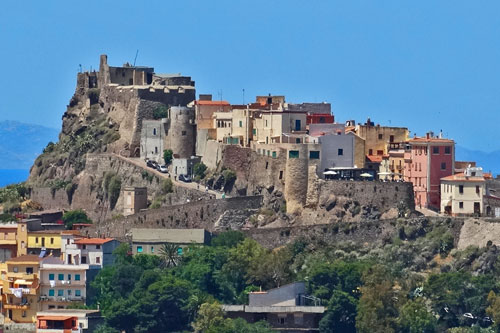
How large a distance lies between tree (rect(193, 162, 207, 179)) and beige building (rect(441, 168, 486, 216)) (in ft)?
48.4

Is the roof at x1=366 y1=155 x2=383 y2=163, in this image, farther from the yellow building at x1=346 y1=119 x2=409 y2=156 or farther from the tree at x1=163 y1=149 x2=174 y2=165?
the tree at x1=163 y1=149 x2=174 y2=165

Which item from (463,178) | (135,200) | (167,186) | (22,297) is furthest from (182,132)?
(463,178)

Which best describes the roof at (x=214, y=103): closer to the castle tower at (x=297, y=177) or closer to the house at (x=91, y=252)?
the castle tower at (x=297, y=177)

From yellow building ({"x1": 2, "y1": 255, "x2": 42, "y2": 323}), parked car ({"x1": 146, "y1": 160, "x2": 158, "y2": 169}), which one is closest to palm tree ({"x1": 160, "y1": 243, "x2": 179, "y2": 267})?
yellow building ({"x1": 2, "y1": 255, "x2": 42, "y2": 323})

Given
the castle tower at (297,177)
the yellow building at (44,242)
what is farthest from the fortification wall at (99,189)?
the yellow building at (44,242)

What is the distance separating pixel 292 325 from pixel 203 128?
1891cm

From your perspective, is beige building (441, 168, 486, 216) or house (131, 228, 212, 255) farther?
house (131, 228, 212, 255)

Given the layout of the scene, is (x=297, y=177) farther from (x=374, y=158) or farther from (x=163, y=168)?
(x=163, y=168)

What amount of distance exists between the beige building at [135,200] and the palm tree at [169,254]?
726 centimetres

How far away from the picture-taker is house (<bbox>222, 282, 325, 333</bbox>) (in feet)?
263

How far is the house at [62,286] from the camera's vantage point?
82.1m

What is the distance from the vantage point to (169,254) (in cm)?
8650

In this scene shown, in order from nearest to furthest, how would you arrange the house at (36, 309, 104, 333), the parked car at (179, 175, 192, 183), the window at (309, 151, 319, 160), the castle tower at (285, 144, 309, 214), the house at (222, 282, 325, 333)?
the house at (36, 309, 104, 333), the house at (222, 282, 325, 333), the castle tower at (285, 144, 309, 214), the window at (309, 151, 319, 160), the parked car at (179, 175, 192, 183)

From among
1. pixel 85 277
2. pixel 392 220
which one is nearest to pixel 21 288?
pixel 85 277
